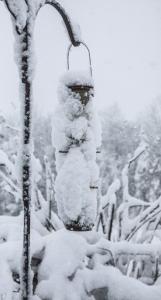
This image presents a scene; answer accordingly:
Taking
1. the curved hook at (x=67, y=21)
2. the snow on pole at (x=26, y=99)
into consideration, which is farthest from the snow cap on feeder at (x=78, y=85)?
the snow on pole at (x=26, y=99)

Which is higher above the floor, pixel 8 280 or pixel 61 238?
pixel 61 238

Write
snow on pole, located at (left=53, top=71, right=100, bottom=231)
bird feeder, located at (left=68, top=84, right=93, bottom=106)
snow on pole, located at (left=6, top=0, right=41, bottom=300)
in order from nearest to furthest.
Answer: snow on pole, located at (left=6, top=0, right=41, bottom=300)
snow on pole, located at (left=53, top=71, right=100, bottom=231)
bird feeder, located at (left=68, top=84, right=93, bottom=106)

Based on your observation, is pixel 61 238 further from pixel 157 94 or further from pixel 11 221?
pixel 157 94

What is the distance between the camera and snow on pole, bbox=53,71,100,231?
1996mm

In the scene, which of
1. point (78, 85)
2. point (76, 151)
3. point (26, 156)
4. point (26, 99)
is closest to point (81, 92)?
point (78, 85)

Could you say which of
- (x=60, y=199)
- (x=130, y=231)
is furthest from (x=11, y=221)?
(x=130, y=231)

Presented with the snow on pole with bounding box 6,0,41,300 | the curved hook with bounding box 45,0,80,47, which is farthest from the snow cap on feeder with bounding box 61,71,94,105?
the snow on pole with bounding box 6,0,41,300

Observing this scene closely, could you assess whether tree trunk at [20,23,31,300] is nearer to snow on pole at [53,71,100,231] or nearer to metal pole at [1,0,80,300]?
metal pole at [1,0,80,300]

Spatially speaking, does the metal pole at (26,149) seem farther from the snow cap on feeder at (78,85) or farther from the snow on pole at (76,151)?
the snow cap on feeder at (78,85)

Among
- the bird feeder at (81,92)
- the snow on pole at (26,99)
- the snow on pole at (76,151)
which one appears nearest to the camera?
the snow on pole at (26,99)

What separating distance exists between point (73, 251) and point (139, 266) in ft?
5.01

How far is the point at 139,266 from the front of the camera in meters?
3.21

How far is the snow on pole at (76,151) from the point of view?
200 centimetres

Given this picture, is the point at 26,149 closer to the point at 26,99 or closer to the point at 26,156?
the point at 26,156
